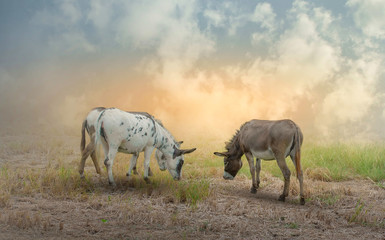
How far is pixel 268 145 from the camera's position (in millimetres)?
8930

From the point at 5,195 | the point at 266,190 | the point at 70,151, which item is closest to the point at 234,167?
the point at 266,190

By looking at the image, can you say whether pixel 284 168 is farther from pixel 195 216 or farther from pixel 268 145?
pixel 195 216

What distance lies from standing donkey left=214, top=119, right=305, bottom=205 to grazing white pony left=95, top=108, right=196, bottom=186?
4.66 ft

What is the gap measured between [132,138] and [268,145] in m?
3.46

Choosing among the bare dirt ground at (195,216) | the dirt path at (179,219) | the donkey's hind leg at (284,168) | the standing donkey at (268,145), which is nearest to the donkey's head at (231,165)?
the standing donkey at (268,145)

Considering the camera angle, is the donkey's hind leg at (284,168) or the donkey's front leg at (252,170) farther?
the donkey's front leg at (252,170)

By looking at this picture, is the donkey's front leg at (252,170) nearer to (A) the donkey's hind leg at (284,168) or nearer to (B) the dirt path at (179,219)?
(B) the dirt path at (179,219)

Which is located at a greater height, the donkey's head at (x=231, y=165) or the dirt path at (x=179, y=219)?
the donkey's head at (x=231, y=165)

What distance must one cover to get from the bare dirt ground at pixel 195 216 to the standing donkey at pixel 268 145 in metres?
0.68

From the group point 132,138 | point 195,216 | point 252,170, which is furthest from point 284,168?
point 132,138

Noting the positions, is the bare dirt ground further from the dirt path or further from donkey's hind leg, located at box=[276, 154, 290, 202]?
donkey's hind leg, located at box=[276, 154, 290, 202]

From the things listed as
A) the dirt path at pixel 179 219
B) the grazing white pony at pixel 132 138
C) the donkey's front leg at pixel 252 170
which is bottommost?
the dirt path at pixel 179 219

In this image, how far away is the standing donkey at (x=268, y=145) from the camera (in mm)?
8609

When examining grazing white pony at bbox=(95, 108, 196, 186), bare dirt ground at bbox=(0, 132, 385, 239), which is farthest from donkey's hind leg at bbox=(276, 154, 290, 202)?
grazing white pony at bbox=(95, 108, 196, 186)
